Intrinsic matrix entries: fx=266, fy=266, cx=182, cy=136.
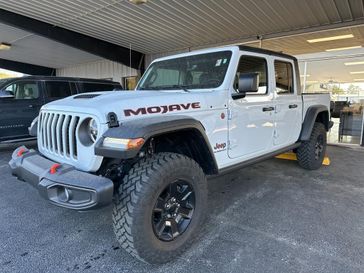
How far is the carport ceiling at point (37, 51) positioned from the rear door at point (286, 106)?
31.4 ft

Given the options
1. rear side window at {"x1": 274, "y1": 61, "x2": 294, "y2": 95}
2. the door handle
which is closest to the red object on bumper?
the door handle

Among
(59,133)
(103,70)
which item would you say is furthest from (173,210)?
(103,70)

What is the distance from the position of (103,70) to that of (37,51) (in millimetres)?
3220

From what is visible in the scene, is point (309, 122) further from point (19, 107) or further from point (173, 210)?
point (19, 107)

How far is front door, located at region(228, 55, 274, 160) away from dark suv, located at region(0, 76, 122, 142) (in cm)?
466

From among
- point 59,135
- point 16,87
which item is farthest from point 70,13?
point 59,135

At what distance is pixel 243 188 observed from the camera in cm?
398

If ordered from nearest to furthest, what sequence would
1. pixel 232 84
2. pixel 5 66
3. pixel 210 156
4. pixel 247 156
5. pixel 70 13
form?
pixel 210 156
pixel 232 84
pixel 247 156
pixel 70 13
pixel 5 66

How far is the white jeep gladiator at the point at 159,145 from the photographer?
6.34 feet

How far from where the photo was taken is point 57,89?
6.13 metres

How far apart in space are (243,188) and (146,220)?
232 cm

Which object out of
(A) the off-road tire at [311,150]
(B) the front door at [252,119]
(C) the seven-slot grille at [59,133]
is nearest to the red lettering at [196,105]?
(B) the front door at [252,119]

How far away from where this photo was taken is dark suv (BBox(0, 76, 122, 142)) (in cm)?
559

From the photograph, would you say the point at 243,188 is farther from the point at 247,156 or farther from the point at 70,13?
the point at 70,13
